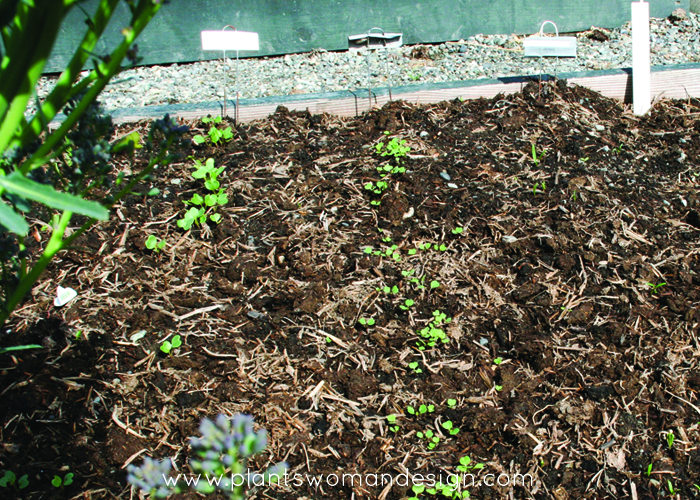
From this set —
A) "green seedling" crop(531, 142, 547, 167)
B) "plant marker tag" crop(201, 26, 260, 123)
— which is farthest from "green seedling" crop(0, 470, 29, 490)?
"green seedling" crop(531, 142, 547, 167)

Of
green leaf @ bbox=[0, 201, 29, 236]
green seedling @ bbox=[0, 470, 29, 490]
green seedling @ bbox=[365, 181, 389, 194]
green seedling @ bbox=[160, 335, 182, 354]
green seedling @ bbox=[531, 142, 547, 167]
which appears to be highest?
green leaf @ bbox=[0, 201, 29, 236]

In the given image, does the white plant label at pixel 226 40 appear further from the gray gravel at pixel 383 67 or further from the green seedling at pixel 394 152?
the green seedling at pixel 394 152

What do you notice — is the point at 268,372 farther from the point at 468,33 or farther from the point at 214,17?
the point at 468,33

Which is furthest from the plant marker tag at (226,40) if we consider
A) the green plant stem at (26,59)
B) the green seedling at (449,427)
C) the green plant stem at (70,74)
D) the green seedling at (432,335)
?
the green plant stem at (26,59)

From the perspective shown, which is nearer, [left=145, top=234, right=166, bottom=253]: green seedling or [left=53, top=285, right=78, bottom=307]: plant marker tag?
[left=53, top=285, right=78, bottom=307]: plant marker tag

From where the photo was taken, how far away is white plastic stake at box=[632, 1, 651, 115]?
3.41m

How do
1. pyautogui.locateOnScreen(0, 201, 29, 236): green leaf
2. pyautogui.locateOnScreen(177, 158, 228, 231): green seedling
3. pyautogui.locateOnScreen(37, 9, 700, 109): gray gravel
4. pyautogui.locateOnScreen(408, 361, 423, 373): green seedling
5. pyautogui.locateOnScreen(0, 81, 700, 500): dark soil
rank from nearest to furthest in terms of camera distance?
pyautogui.locateOnScreen(0, 201, 29, 236): green leaf
pyautogui.locateOnScreen(0, 81, 700, 500): dark soil
pyautogui.locateOnScreen(408, 361, 423, 373): green seedling
pyautogui.locateOnScreen(177, 158, 228, 231): green seedling
pyautogui.locateOnScreen(37, 9, 700, 109): gray gravel

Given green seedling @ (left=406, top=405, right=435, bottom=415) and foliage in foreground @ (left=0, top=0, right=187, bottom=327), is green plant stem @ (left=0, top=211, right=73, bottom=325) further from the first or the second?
green seedling @ (left=406, top=405, right=435, bottom=415)

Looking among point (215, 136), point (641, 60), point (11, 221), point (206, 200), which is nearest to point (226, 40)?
point (215, 136)

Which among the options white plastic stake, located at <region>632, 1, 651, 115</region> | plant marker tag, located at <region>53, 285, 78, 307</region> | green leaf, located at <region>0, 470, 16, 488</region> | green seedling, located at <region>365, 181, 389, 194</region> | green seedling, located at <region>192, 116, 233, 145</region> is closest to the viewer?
green leaf, located at <region>0, 470, 16, 488</region>

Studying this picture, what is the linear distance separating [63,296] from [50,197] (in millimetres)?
1719

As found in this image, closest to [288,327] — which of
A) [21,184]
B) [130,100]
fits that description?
[21,184]

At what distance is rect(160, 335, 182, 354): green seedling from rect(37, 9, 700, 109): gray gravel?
264cm

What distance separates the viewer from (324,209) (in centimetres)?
263
